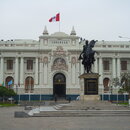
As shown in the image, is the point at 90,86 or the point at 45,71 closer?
the point at 90,86

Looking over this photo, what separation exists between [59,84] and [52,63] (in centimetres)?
586

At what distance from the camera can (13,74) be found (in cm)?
7450

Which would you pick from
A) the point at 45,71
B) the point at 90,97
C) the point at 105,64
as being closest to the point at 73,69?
the point at 45,71

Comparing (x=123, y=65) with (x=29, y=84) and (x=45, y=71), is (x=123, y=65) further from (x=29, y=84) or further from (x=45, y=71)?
(x=29, y=84)

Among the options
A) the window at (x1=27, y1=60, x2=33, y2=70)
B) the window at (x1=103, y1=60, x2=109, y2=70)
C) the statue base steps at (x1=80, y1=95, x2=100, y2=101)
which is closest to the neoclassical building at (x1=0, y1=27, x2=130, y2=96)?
the window at (x1=27, y1=60, x2=33, y2=70)

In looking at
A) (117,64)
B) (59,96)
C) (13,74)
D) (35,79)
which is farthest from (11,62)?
(117,64)

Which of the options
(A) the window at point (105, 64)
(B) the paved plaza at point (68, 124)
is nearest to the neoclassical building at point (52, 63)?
(A) the window at point (105, 64)

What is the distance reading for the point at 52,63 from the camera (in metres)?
73.8

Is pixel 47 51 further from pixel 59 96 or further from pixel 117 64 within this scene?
pixel 117 64

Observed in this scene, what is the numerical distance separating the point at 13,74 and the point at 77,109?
4737 cm

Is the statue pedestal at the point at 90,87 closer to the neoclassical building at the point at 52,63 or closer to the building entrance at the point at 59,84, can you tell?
the neoclassical building at the point at 52,63

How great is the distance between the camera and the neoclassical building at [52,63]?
73.0 m

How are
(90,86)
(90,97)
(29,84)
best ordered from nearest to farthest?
1. (90,97)
2. (90,86)
3. (29,84)

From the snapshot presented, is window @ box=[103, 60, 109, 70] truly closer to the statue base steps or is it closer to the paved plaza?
the statue base steps
